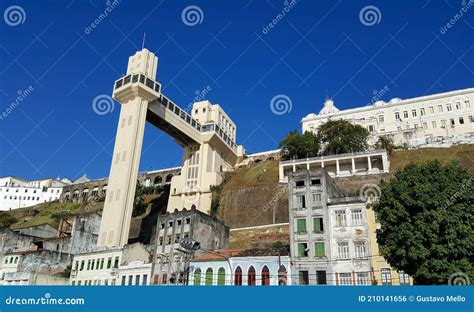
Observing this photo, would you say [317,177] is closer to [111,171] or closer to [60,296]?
[60,296]

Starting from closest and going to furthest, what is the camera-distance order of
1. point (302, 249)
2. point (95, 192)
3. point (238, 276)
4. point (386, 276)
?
1. point (386, 276)
2. point (238, 276)
3. point (302, 249)
4. point (95, 192)

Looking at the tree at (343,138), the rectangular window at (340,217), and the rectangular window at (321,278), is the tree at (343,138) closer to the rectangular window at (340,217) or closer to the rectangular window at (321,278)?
the rectangular window at (340,217)

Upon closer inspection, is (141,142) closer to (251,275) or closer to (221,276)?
(221,276)

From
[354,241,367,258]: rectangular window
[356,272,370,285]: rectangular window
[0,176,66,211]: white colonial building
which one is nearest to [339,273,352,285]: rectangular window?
[356,272,370,285]: rectangular window

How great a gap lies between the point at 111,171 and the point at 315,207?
35094 millimetres

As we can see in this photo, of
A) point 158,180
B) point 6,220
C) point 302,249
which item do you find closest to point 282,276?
point 302,249

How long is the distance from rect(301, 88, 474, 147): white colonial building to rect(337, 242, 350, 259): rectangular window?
153 feet

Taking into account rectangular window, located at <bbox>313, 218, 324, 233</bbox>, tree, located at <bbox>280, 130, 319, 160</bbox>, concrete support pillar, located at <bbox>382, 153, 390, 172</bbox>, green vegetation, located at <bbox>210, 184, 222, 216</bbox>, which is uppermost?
tree, located at <bbox>280, 130, 319, 160</bbox>

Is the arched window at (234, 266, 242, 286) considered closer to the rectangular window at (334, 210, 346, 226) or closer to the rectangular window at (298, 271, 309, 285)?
the rectangular window at (298, 271, 309, 285)

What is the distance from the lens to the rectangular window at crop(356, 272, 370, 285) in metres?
34.0

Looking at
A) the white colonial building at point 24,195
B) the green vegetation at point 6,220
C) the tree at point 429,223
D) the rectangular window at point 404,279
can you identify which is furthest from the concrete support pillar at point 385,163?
the white colonial building at point 24,195

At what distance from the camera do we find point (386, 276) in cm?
3362

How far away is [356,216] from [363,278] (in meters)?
5.48

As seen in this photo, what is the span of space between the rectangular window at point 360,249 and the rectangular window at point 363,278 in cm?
153
